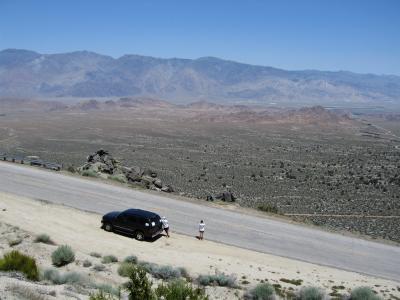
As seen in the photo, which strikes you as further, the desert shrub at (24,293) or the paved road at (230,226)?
the paved road at (230,226)

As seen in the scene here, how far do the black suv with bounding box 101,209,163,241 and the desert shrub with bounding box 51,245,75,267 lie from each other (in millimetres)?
4983

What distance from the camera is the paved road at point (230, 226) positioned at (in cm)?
2203

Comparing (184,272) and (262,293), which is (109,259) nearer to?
(184,272)

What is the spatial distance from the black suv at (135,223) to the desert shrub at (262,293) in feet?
24.1

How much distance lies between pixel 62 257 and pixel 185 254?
17.4 ft

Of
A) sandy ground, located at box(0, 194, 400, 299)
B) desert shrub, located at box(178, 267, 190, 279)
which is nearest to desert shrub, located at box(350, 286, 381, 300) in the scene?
sandy ground, located at box(0, 194, 400, 299)

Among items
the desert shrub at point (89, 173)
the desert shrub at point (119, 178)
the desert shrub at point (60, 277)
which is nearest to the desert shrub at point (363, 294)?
the desert shrub at point (60, 277)

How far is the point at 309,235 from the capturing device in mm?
25047

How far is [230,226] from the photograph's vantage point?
25484 millimetres

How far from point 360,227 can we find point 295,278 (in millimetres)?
17343

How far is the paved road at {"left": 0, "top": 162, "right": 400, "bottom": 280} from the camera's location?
2203 cm

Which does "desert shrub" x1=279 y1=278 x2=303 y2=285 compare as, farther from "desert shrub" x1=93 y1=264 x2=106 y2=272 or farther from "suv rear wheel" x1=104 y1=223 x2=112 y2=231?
"suv rear wheel" x1=104 y1=223 x2=112 y2=231

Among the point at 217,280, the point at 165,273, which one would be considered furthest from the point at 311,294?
the point at 165,273

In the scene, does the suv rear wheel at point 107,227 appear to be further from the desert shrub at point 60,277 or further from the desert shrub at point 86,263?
the desert shrub at point 60,277
